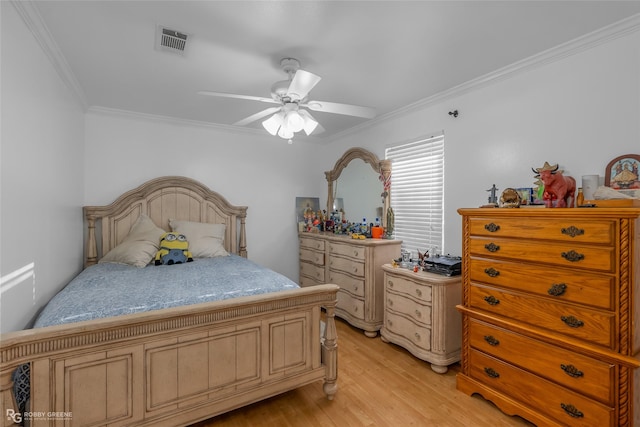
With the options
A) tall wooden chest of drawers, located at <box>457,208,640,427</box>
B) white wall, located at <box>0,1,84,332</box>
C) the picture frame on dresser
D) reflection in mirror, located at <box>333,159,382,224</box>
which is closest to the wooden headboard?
white wall, located at <box>0,1,84,332</box>

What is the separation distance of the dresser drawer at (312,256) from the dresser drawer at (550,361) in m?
2.13

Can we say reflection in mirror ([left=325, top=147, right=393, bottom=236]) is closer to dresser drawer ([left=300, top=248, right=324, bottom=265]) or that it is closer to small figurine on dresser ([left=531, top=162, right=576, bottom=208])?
dresser drawer ([left=300, top=248, right=324, bottom=265])

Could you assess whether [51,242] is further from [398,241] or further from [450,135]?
[450,135]

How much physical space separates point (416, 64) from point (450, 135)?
33.9 inches

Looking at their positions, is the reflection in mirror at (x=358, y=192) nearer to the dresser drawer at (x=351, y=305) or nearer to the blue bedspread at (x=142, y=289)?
the dresser drawer at (x=351, y=305)

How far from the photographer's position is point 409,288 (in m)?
2.72

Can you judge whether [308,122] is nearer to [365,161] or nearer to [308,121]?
[308,121]

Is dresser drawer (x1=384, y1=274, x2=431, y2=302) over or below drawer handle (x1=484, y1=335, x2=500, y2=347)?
over

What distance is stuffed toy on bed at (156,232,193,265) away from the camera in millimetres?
3045

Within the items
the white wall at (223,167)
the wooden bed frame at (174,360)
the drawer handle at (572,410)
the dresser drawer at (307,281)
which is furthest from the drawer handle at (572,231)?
the white wall at (223,167)

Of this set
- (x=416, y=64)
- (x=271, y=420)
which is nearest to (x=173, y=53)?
(x=416, y=64)

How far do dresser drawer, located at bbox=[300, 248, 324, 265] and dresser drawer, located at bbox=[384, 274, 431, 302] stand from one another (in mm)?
1180

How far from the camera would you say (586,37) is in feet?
6.40

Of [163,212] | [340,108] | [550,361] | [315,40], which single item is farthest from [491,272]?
[163,212]
